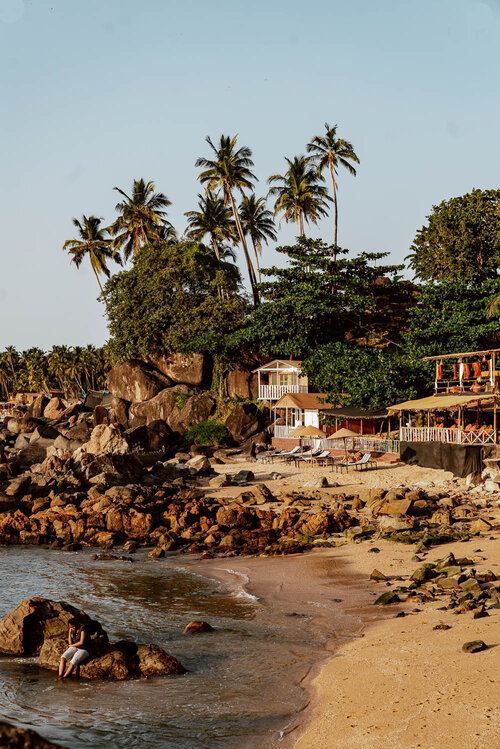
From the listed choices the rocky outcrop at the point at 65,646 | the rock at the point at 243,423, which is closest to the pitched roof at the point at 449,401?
the rock at the point at 243,423

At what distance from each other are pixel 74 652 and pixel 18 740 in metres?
6.25

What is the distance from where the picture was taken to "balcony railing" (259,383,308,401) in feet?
163

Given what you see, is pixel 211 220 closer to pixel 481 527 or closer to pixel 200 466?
pixel 200 466

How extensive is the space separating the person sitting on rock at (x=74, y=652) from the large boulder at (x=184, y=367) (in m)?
43.0

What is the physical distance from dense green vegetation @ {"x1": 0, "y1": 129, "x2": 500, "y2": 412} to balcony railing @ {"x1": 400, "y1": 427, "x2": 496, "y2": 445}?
22.1 feet

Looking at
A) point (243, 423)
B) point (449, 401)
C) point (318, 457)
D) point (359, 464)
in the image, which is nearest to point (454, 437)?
point (449, 401)

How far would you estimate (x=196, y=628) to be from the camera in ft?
49.9

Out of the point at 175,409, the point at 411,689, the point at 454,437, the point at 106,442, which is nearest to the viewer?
the point at 411,689

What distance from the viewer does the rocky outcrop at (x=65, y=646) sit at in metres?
12.4

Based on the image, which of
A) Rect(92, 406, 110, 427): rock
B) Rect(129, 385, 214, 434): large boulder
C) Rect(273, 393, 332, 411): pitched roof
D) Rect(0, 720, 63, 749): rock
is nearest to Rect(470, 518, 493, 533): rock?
Rect(0, 720, 63, 749): rock

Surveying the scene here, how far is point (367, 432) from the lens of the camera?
44625 millimetres

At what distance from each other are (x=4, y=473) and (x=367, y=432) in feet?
66.2

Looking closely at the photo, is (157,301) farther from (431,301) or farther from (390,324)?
(431,301)

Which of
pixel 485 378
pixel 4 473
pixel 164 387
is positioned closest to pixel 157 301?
pixel 164 387
